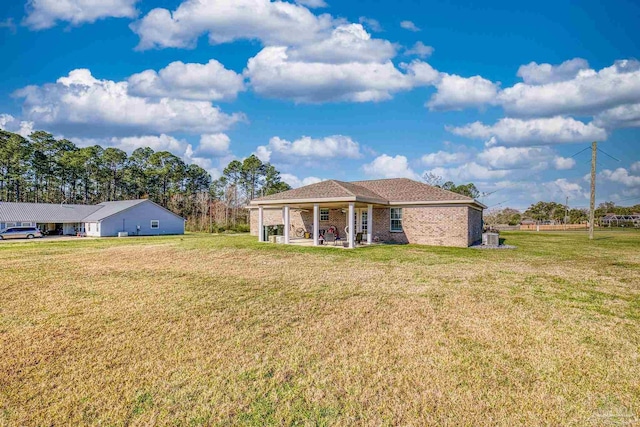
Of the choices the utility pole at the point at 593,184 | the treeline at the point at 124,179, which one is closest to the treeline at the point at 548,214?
the utility pole at the point at 593,184

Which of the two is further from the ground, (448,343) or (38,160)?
(38,160)

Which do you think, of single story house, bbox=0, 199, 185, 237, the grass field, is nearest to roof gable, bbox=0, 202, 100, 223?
single story house, bbox=0, 199, 185, 237

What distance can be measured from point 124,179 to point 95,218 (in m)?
18.9

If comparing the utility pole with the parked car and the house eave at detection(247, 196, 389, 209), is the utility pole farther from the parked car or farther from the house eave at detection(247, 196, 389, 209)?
the parked car

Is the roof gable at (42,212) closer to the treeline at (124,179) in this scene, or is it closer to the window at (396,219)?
the treeline at (124,179)

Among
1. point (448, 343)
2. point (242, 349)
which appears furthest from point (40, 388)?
point (448, 343)

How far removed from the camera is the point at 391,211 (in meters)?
21.7

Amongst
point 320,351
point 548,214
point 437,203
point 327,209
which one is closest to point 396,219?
point 437,203

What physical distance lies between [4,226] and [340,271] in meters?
37.4

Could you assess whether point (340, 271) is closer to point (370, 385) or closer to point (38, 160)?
point (370, 385)

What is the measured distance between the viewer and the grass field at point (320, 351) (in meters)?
3.81

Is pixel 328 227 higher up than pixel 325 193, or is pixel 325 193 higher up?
pixel 325 193

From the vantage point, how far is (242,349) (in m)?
5.28

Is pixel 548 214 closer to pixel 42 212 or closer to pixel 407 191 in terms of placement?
pixel 407 191
